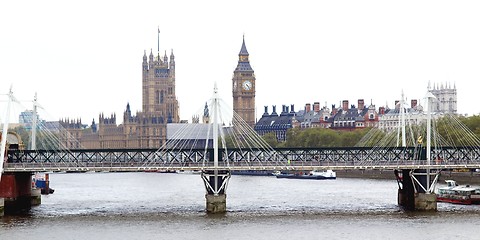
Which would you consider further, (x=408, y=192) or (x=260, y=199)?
(x=260, y=199)

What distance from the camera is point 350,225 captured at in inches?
2511

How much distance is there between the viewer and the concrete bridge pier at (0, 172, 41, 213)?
74812 mm

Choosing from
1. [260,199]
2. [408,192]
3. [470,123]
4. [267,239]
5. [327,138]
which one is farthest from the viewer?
[327,138]

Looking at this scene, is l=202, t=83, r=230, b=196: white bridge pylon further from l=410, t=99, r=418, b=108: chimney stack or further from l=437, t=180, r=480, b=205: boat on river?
l=410, t=99, r=418, b=108: chimney stack

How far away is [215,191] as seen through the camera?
71312mm

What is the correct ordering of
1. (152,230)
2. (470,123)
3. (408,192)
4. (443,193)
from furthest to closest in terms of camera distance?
(470,123)
(443,193)
(408,192)
(152,230)

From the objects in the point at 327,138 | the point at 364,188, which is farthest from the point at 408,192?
the point at 327,138

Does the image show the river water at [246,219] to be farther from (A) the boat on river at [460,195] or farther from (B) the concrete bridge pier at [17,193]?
(A) the boat on river at [460,195]

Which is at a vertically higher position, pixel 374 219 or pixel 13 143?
pixel 13 143

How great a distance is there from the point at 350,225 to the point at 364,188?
134ft

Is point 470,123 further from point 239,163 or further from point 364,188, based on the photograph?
point 239,163

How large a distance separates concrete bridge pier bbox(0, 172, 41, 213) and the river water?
127 centimetres

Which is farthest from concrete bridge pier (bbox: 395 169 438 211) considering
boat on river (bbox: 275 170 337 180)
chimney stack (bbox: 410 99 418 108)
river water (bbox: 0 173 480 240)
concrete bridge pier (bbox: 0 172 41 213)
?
chimney stack (bbox: 410 99 418 108)

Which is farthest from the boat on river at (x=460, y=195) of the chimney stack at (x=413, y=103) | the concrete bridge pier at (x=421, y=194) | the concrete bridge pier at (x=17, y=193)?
the chimney stack at (x=413, y=103)
